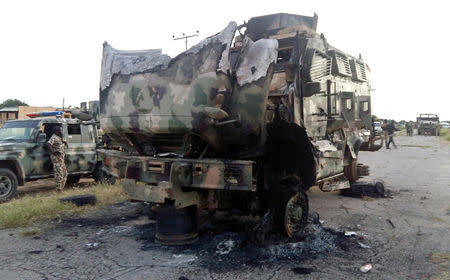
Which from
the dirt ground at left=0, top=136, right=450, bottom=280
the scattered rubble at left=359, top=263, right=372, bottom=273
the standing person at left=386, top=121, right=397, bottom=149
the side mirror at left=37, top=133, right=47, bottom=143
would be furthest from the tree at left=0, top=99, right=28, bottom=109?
the scattered rubble at left=359, top=263, right=372, bottom=273

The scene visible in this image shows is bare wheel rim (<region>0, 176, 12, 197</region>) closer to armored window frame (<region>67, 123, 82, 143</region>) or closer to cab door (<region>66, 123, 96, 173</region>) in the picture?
cab door (<region>66, 123, 96, 173</region>)

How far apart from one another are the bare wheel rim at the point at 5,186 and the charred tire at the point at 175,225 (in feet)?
17.3

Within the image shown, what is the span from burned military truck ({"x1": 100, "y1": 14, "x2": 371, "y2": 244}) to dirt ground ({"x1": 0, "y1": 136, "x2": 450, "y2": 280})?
17.2 inches

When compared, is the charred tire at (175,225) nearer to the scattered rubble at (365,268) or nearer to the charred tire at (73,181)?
the scattered rubble at (365,268)

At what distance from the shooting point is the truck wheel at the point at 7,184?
8656 mm

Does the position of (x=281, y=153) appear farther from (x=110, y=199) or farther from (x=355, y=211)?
(x=110, y=199)

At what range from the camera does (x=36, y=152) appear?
368 inches

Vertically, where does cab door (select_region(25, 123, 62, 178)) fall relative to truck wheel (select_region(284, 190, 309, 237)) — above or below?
above

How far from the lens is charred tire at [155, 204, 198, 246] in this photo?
5027 millimetres

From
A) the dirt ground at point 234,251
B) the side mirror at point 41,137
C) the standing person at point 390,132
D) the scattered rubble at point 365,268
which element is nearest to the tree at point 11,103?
the standing person at point 390,132

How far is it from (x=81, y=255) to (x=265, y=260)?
7.10 feet

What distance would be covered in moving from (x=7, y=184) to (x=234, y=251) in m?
6.23

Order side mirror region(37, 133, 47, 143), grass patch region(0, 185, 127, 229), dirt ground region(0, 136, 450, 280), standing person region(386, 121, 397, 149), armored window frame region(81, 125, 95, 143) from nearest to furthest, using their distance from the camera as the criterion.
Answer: dirt ground region(0, 136, 450, 280), grass patch region(0, 185, 127, 229), side mirror region(37, 133, 47, 143), armored window frame region(81, 125, 95, 143), standing person region(386, 121, 397, 149)

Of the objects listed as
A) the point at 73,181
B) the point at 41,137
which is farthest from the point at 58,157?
the point at 73,181
